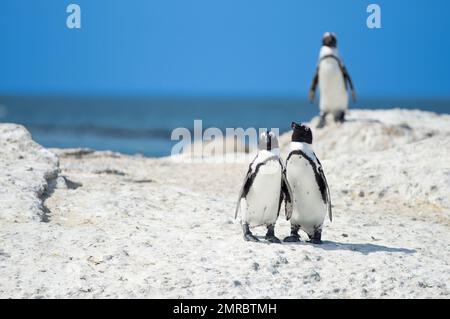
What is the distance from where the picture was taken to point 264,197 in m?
6.88

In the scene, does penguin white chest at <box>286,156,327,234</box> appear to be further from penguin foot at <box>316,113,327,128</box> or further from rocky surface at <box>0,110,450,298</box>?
penguin foot at <box>316,113,327,128</box>

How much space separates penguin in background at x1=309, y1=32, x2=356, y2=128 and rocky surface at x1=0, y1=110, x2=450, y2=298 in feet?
7.29

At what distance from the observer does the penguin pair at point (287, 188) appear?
22.3ft

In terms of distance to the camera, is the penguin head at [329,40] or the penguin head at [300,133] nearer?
the penguin head at [300,133]

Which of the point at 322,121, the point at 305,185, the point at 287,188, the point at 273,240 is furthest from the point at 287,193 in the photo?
the point at 322,121

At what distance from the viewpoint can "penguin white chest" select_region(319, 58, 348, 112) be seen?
1335 cm

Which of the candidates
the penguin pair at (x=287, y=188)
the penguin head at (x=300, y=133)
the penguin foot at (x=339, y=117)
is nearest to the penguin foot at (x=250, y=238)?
the penguin pair at (x=287, y=188)

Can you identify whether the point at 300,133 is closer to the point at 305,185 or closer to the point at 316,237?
the point at 305,185

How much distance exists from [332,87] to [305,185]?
711 centimetres

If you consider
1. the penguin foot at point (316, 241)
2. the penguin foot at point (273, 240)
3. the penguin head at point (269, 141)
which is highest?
the penguin head at point (269, 141)

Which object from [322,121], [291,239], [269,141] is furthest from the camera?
[322,121]

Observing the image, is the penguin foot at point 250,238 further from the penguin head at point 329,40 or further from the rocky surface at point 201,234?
the penguin head at point 329,40

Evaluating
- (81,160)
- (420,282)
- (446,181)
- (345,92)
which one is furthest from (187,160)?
(420,282)
